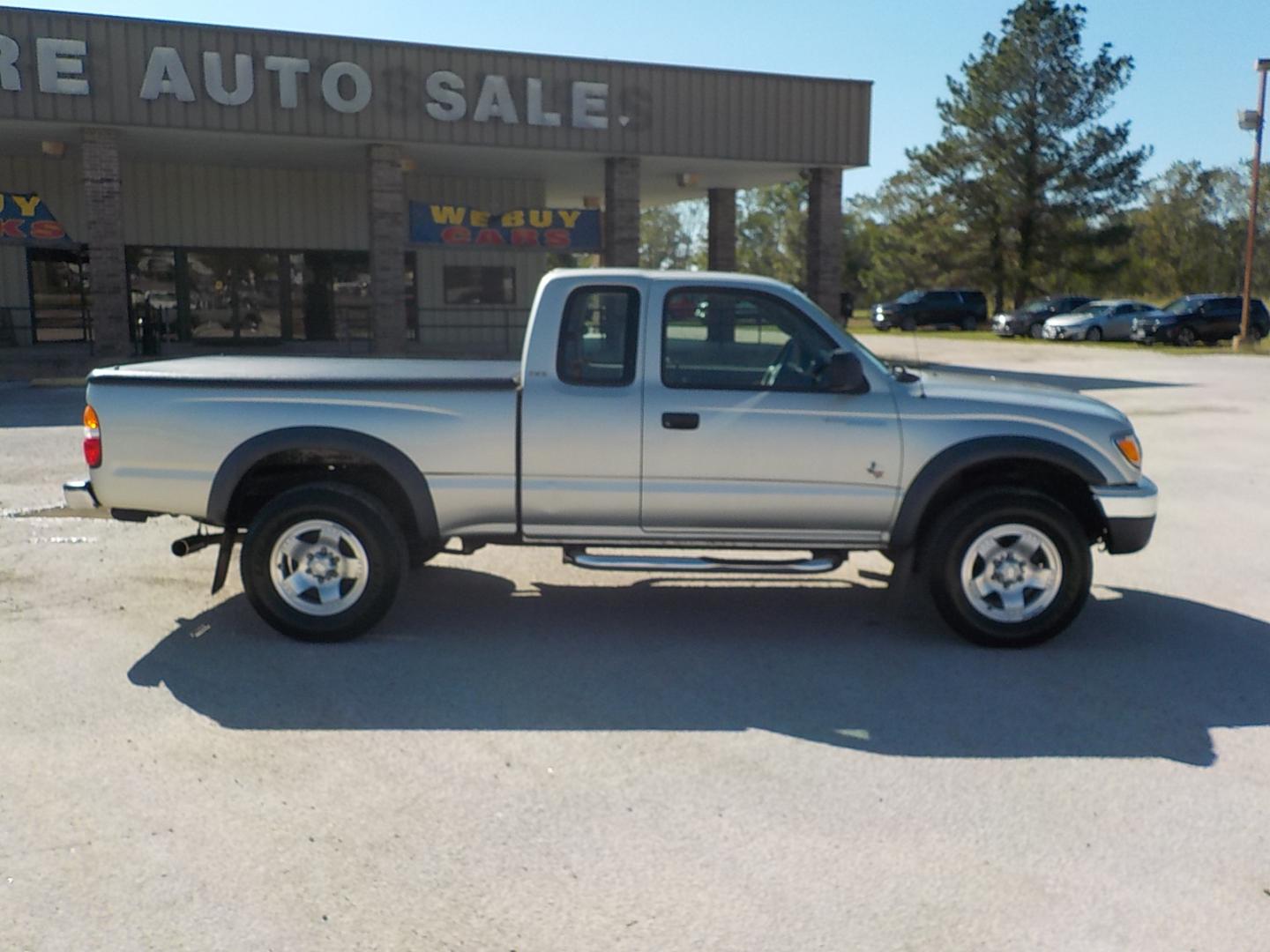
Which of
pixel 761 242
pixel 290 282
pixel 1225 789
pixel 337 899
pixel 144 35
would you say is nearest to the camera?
pixel 337 899

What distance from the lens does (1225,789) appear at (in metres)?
4.44

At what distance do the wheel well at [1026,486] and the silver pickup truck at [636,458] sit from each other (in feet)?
0.16

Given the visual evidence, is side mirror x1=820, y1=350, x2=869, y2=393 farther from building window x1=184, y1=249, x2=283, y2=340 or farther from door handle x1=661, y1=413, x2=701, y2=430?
building window x1=184, y1=249, x2=283, y2=340

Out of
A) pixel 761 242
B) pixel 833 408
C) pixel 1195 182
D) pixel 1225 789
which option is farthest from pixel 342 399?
pixel 761 242

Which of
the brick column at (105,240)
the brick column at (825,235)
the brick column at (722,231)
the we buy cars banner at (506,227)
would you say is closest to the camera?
the brick column at (105,240)

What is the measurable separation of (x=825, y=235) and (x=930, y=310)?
76.9 feet

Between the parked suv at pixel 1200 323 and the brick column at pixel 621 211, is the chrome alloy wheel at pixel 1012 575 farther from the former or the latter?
the parked suv at pixel 1200 323

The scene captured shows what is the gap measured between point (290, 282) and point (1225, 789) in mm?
27016

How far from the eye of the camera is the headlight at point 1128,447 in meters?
6.19

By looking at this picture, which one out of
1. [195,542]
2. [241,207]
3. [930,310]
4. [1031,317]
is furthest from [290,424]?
[930,310]

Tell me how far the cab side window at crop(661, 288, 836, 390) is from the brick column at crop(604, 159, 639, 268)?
711 inches

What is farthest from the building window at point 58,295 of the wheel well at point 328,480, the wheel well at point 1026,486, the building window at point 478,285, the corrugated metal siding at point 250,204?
the wheel well at point 1026,486

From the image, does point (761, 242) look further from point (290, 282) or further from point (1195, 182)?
point (290, 282)

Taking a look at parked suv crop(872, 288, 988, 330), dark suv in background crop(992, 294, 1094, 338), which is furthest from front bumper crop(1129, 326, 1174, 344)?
parked suv crop(872, 288, 988, 330)
